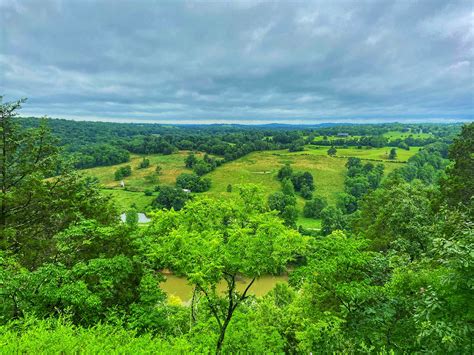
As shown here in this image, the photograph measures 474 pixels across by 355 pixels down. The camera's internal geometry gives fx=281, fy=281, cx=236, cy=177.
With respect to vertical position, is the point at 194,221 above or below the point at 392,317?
above

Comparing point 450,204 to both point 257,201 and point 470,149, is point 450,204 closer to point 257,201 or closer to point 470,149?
point 470,149

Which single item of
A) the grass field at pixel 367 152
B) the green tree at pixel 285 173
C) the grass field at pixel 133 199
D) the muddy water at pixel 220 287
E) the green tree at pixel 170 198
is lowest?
the muddy water at pixel 220 287

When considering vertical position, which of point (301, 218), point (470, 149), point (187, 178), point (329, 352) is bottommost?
point (301, 218)

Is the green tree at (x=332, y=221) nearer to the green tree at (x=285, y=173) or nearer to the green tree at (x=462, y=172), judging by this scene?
the green tree at (x=462, y=172)

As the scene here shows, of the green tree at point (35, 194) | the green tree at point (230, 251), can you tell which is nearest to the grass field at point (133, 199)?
the green tree at point (35, 194)

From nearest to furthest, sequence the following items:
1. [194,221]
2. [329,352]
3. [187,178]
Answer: [329,352], [194,221], [187,178]

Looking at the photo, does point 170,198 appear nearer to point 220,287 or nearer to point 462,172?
point 220,287

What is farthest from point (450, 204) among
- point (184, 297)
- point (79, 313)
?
point (184, 297)

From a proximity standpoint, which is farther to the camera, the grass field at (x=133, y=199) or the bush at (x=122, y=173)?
the bush at (x=122, y=173)
